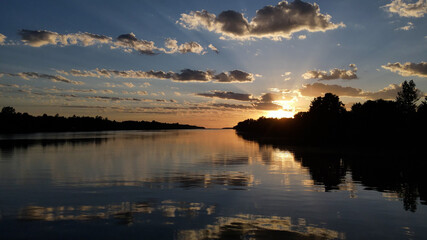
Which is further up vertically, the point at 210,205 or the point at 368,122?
the point at 368,122

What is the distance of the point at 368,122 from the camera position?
104625mm

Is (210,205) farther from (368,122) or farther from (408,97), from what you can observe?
(408,97)

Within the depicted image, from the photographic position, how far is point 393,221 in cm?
1834

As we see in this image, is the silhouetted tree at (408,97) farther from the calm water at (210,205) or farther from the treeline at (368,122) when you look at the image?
the calm water at (210,205)

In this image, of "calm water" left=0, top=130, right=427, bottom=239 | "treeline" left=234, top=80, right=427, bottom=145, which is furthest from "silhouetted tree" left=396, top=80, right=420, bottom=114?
"calm water" left=0, top=130, right=427, bottom=239

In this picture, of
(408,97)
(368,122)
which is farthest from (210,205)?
(408,97)

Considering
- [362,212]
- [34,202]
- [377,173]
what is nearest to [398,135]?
[377,173]

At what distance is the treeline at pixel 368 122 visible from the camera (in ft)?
292

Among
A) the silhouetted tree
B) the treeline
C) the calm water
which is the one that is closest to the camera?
the calm water

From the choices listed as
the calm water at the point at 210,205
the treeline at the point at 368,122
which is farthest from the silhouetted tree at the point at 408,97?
the calm water at the point at 210,205

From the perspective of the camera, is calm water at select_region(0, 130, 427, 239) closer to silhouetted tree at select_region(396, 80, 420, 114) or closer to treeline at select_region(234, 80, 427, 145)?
treeline at select_region(234, 80, 427, 145)

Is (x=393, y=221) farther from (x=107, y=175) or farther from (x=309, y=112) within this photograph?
(x=309, y=112)

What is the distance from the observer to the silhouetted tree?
12450 centimetres

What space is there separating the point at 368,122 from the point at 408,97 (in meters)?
35.6
